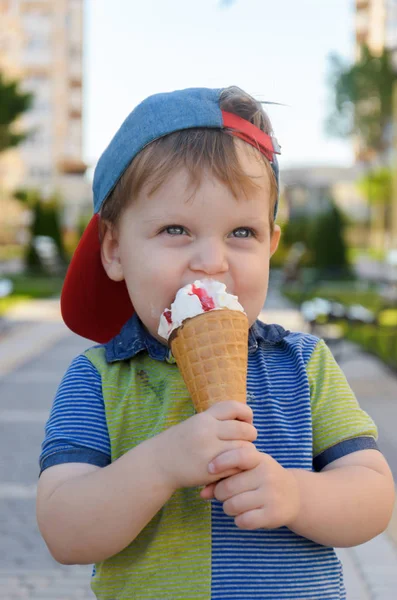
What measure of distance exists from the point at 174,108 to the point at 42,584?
259 centimetres

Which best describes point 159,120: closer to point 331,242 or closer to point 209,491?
point 209,491

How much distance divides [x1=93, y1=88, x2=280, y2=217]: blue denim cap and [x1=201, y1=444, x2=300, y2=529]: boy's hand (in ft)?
2.25

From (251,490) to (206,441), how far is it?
0.12m

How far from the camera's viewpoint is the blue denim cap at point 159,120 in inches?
71.3

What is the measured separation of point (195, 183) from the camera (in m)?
1.77

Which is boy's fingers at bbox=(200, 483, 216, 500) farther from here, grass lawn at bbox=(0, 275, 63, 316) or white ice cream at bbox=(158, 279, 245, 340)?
grass lawn at bbox=(0, 275, 63, 316)

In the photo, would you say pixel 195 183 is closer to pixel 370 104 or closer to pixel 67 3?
pixel 370 104

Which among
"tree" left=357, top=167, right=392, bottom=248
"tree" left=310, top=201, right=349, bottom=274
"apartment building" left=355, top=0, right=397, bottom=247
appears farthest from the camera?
"tree" left=357, top=167, right=392, bottom=248

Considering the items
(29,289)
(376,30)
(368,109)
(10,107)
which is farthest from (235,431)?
(376,30)

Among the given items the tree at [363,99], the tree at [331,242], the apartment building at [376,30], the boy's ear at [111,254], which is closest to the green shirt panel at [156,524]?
the boy's ear at [111,254]

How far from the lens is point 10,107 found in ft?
81.6

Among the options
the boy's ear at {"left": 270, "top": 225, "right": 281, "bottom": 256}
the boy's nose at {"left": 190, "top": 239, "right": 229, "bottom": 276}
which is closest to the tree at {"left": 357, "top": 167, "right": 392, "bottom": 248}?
the boy's ear at {"left": 270, "top": 225, "right": 281, "bottom": 256}

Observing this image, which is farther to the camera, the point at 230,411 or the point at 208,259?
the point at 208,259

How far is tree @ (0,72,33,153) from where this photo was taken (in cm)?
2461
